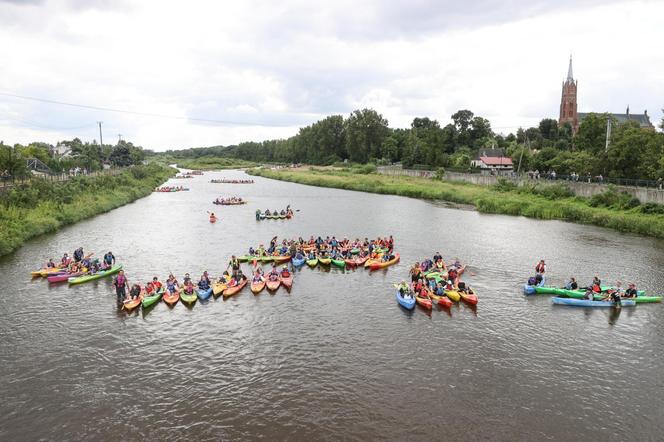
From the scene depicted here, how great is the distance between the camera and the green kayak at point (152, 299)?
1136 inches

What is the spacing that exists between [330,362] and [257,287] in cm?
1112

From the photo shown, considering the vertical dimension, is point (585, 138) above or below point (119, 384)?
above

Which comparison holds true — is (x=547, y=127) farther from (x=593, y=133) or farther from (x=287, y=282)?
(x=287, y=282)

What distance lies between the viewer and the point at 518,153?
350ft

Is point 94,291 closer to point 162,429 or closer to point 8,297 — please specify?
point 8,297

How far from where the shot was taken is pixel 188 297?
29.9 meters

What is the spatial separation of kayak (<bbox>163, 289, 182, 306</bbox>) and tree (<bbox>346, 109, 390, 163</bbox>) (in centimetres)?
13917

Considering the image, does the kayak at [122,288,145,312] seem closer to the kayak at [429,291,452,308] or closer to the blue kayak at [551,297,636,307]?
the kayak at [429,291,452,308]

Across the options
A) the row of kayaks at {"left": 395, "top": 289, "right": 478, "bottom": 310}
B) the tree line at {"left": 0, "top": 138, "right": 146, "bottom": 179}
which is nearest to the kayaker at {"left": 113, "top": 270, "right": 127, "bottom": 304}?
the row of kayaks at {"left": 395, "top": 289, "right": 478, "bottom": 310}

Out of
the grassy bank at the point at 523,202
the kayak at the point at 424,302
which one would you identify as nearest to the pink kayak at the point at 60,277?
the kayak at the point at 424,302

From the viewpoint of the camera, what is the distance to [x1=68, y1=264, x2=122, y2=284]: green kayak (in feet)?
110

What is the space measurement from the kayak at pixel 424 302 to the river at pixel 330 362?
742 millimetres

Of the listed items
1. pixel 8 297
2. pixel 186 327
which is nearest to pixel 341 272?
pixel 186 327

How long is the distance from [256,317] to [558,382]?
15.9 metres
